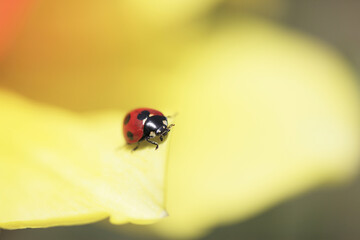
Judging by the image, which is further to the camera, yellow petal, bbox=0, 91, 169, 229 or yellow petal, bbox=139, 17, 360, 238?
yellow petal, bbox=139, 17, 360, 238

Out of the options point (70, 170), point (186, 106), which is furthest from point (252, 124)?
point (70, 170)

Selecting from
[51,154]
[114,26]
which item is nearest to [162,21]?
[114,26]

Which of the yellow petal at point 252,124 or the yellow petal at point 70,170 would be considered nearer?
the yellow petal at point 70,170

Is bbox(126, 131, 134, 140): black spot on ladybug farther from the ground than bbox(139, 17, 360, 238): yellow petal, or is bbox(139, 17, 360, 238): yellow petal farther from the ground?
bbox(139, 17, 360, 238): yellow petal

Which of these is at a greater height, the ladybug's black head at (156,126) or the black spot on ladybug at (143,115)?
the black spot on ladybug at (143,115)
